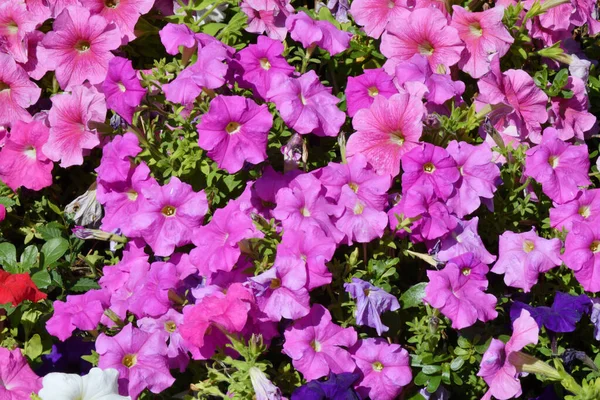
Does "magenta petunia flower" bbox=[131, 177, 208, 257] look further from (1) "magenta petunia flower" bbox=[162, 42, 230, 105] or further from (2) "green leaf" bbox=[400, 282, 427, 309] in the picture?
(2) "green leaf" bbox=[400, 282, 427, 309]

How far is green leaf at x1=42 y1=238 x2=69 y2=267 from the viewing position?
232 cm

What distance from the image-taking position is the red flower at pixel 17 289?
2.09m

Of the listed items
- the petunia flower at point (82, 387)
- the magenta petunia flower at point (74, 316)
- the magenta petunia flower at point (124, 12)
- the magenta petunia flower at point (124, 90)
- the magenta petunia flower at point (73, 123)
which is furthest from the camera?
the magenta petunia flower at point (124, 12)

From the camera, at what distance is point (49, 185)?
2.50m

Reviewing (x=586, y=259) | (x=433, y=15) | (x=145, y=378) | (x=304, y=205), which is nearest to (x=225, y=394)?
(x=145, y=378)

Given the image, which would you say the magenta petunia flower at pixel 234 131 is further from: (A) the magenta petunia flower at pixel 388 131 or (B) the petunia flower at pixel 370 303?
(B) the petunia flower at pixel 370 303

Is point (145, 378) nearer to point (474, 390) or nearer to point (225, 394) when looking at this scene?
point (225, 394)

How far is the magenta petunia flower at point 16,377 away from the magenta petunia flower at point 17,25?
93 cm

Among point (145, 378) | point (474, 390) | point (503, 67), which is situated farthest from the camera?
point (503, 67)

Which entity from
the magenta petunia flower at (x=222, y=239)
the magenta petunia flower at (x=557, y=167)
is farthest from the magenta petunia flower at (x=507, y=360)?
the magenta petunia flower at (x=222, y=239)

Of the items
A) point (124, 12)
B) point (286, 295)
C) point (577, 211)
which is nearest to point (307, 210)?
point (286, 295)

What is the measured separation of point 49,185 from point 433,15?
1235 mm

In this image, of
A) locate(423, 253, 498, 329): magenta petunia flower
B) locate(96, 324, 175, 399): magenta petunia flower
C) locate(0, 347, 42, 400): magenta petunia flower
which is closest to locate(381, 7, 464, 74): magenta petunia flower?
locate(423, 253, 498, 329): magenta petunia flower

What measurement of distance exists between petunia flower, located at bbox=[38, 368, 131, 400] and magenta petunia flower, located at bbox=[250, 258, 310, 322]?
1.25 feet
